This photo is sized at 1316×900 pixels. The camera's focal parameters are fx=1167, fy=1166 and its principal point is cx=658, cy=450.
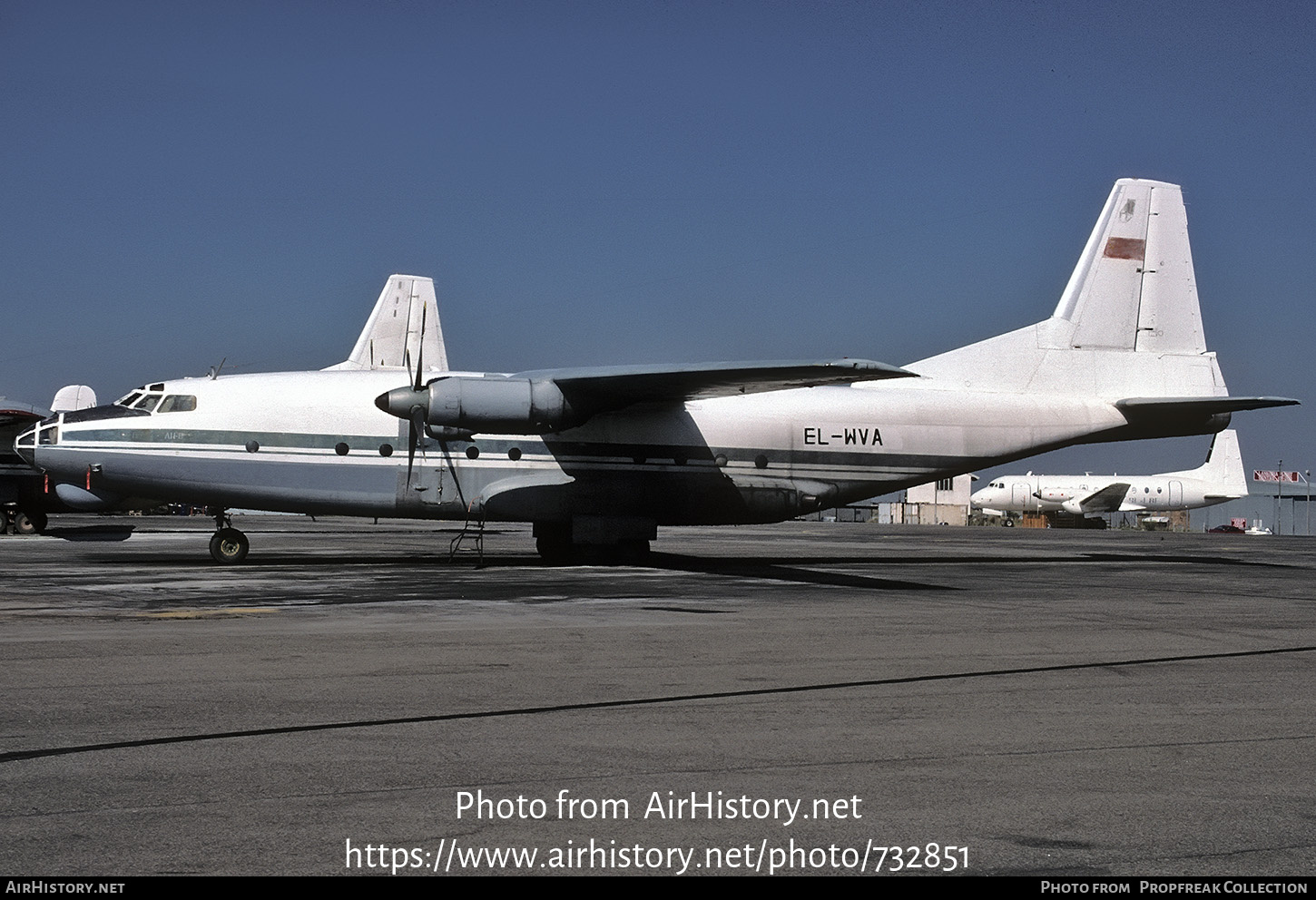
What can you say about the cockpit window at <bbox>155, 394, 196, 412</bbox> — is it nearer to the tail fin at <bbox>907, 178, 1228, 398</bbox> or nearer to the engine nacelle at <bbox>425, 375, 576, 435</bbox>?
the engine nacelle at <bbox>425, 375, 576, 435</bbox>

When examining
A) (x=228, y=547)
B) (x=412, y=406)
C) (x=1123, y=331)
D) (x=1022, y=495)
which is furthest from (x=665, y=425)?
(x=1022, y=495)

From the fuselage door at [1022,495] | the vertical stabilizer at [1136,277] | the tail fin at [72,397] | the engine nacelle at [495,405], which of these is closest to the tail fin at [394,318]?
the tail fin at [72,397]

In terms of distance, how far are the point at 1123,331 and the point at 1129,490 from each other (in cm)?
6754

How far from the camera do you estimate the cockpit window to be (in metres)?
25.1

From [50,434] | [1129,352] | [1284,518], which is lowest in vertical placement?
[1284,518]

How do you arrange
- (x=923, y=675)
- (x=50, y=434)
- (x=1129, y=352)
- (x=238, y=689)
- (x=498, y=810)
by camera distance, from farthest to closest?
(x=1129, y=352), (x=50, y=434), (x=923, y=675), (x=238, y=689), (x=498, y=810)

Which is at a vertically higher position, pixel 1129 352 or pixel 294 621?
pixel 1129 352

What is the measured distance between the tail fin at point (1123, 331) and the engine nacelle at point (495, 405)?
10.6 metres

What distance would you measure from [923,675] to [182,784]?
6269mm
